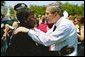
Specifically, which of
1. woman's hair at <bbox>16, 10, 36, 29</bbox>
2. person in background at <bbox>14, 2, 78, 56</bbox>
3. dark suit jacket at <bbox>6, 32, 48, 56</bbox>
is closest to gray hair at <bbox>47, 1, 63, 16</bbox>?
person in background at <bbox>14, 2, 78, 56</bbox>

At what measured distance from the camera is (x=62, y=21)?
12.9ft

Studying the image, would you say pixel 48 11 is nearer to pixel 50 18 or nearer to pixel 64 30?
pixel 50 18

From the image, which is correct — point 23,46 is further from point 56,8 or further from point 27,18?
point 56,8

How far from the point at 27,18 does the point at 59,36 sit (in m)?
0.49

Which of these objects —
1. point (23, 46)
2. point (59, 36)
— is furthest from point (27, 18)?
point (59, 36)

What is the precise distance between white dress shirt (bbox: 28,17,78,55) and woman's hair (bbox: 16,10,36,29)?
10 cm

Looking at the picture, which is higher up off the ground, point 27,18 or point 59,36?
point 27,18

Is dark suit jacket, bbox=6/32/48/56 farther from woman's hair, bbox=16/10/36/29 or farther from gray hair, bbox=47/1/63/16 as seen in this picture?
gray hair, bbox=47/1/63/16

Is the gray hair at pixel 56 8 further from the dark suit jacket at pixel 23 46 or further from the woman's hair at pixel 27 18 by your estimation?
the dark suit jacket at pixel 23 46

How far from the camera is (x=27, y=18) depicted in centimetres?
394

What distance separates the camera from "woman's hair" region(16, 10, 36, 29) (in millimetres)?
3904

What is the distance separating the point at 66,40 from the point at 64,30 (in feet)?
0.48

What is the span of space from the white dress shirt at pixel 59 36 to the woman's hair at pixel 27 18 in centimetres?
10

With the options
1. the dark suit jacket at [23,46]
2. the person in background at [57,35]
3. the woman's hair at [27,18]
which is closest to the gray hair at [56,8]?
the person in background at [57,35]
